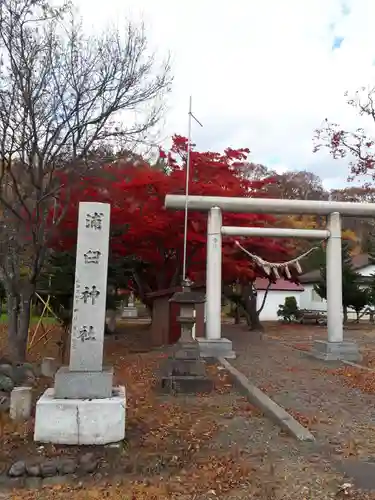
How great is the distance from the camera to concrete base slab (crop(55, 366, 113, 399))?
5.66m

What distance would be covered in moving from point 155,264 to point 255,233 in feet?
16.9

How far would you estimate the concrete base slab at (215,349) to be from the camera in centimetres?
1230

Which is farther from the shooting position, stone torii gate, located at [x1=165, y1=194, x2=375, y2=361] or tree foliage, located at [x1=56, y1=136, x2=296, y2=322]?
tree foliage, located at [x1=56, y1=136, x2=296, y2=322]

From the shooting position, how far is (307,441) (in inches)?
226

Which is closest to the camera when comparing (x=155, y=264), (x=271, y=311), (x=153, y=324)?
(x=155, y=264)

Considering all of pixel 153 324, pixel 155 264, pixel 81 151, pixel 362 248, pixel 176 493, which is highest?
pixel 362 248

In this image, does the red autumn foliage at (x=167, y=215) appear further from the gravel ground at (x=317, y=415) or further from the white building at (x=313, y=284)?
the white building at (x=313, y=284)

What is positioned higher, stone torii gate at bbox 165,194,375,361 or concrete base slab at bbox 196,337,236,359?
stone torii gate at bbox 165,194,375,361

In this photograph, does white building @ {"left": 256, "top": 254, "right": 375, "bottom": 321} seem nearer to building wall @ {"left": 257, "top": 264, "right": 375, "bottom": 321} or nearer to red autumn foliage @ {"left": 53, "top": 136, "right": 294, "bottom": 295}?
building wall @ {"left": 257, "top": 264, "right": 375, "bottom": 321}

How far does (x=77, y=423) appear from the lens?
17.9 feet

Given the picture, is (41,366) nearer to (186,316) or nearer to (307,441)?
(186,316)

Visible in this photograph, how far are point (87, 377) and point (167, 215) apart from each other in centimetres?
Result: 911

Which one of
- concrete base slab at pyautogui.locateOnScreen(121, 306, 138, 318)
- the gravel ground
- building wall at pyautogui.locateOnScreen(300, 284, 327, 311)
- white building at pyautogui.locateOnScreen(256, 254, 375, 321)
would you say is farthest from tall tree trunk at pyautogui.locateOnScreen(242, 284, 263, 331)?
concrete base slab at pyautogui.locateOnScreen(121, 306, 138, 318)

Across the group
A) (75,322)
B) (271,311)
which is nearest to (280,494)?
(75,322)
